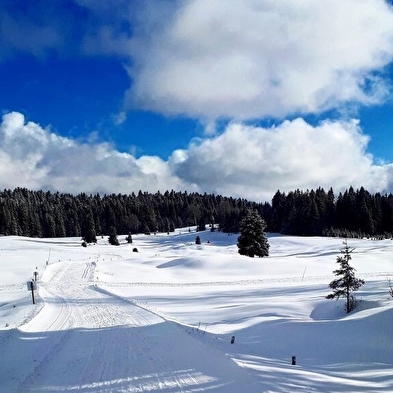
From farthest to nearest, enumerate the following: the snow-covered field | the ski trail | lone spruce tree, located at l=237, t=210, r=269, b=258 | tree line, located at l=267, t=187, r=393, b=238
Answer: tree line, located at l=267, t=187, r=393, b=238 → lone spruce tree, located at l=237, t=210, r=269, b=258 → the snow-covered field → the ski trail

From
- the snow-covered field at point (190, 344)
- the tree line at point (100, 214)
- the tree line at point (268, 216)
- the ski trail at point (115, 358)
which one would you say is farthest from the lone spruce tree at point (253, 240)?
the tree line at point (100, 214)

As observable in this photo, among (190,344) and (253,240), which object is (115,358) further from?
(253,240)

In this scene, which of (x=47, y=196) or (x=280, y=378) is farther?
(x=47, y=196)

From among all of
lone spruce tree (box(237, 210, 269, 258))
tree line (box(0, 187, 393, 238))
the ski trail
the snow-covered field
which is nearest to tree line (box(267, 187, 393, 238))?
tree line (box(0, 187, 393, 238))

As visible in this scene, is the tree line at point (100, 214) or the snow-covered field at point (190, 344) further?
the tree line at point (100, 214)

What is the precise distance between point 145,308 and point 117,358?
29.6ft

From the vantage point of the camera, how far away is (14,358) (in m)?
10.8

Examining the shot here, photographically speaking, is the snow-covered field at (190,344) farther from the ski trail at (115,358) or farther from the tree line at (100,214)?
the tree line at (100,214)

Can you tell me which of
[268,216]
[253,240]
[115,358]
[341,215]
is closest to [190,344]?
[115,358]

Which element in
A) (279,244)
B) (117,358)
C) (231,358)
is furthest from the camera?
(279,244)

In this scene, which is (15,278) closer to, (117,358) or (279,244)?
(117,358)

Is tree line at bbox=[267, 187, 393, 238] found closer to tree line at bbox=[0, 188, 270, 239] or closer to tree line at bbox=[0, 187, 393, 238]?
→ tree line at bbox=[0, 187, 393, 238]

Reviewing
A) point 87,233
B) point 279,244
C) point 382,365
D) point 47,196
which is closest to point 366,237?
point 279,244

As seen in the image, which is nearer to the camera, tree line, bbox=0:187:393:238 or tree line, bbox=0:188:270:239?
tree line, bbox=0:187:393:238
